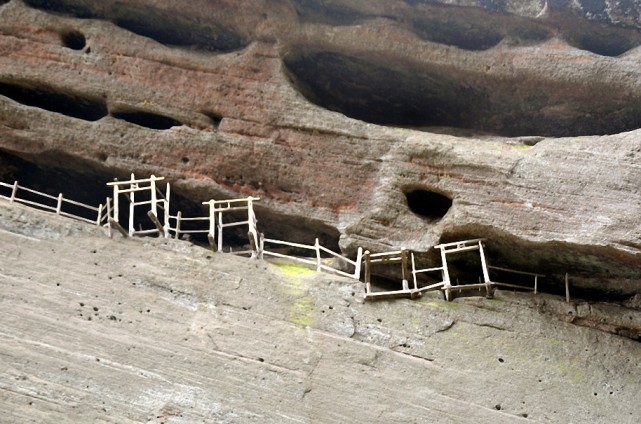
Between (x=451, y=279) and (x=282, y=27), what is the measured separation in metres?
5.15

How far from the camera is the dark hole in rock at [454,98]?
13.8 m

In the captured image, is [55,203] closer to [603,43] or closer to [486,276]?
[486,276]

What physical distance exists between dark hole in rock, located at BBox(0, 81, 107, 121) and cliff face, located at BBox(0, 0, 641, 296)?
0.11 feet

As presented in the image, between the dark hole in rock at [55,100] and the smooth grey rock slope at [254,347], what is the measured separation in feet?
9.78

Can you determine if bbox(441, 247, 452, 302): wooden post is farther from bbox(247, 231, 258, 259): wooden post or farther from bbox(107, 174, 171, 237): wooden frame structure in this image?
bbox(107, 174, 171, 237): wooden frame structure

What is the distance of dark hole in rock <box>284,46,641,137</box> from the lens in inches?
543

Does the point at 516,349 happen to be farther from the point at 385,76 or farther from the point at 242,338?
the point at 385,76

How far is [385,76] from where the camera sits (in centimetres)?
1464

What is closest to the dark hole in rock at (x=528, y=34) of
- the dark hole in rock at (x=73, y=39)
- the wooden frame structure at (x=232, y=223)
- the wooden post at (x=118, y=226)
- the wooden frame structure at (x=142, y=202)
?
the wooden frame structure at (x=232, y=223)

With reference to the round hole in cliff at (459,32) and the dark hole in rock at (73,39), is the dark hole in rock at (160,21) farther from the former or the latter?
the round hole in cliff at (459,32)

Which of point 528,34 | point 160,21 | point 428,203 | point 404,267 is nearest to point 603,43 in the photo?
point 528,34

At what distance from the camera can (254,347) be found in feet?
34.2

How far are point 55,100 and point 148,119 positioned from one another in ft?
5.42

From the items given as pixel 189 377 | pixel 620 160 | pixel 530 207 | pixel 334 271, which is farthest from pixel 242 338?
pixel 620 160
